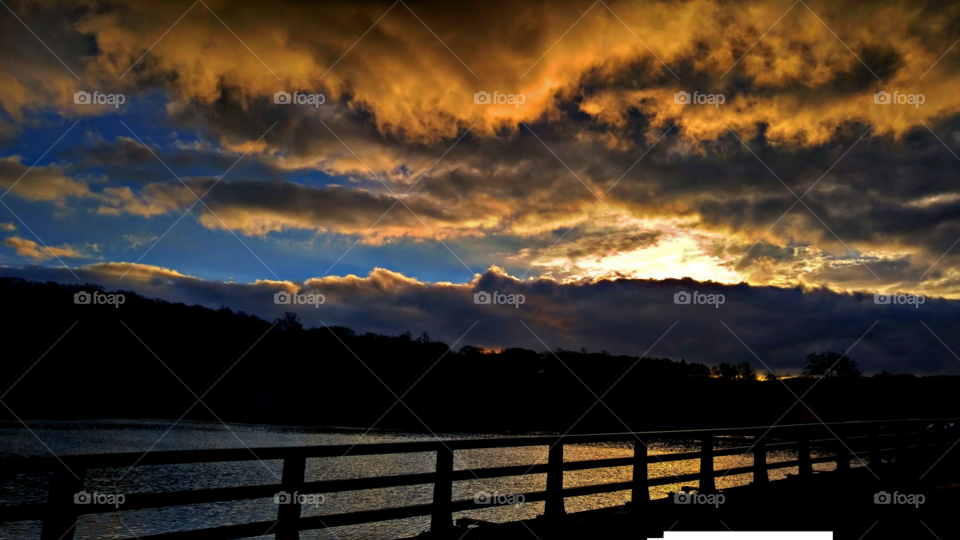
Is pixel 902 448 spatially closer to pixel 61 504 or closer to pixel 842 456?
pixel 842 456

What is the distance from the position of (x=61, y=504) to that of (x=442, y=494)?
383 cm

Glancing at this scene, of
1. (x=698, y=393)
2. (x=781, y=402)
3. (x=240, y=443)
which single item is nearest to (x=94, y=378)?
(x=240, y=443)

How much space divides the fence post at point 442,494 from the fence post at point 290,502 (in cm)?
178

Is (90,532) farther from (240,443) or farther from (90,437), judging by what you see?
(90,437)

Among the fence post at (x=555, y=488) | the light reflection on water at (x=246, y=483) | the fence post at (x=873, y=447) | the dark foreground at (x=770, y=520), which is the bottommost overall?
the light reflection on water at (x=246, y=483)

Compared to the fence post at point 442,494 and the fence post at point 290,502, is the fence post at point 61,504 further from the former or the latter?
the fence post at point 442,494

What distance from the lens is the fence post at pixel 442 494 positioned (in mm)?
7184

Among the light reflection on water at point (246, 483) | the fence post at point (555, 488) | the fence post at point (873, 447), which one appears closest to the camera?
the fence post at point (555, 488)

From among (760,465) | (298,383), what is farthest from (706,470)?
(298,383)

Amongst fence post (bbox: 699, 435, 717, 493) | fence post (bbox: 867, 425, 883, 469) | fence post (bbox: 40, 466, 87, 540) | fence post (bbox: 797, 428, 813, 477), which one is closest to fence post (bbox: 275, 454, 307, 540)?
fence post (bbox: 40, 466, 87, 540)

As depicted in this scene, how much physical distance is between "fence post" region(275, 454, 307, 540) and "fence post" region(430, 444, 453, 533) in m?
1.78

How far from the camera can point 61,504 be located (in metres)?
4.52

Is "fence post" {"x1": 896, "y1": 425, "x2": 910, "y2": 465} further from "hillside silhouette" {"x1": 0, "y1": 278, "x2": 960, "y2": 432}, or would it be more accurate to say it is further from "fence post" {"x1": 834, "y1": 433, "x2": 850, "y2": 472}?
"hillside silhouette" {"x1": 0, "y1": 278, "x2": 960, "y2": 432}

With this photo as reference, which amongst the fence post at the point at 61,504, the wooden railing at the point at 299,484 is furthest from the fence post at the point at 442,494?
the fence post at the point at 61,504
